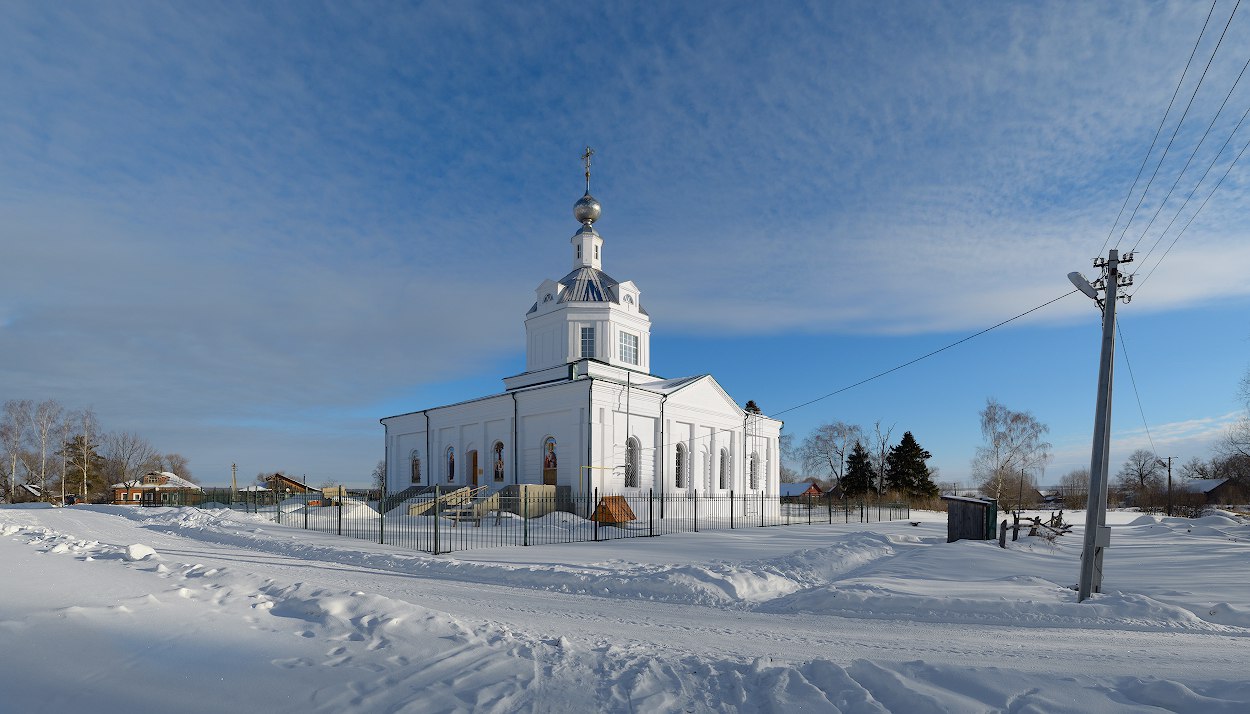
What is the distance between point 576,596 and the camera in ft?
35.7

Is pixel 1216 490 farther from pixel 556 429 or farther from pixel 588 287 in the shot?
pixel 556 429

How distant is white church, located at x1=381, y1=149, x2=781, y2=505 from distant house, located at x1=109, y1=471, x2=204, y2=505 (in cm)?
1376

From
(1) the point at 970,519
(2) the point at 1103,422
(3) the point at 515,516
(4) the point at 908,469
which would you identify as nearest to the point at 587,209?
(3) the point at 515,516

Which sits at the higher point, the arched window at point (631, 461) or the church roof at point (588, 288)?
the church roof at point (588, 288)

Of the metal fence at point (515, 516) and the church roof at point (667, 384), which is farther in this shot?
the church roof at point (667, 384)

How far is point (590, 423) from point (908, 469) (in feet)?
123

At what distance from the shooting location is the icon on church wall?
30250 millimetres

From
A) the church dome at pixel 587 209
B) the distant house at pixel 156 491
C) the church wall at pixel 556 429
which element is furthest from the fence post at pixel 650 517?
the distant house at pixel 156 491

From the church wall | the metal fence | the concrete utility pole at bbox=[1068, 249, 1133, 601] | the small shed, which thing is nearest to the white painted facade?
the church wall

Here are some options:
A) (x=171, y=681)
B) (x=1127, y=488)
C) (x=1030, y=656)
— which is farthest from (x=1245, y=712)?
(x=1127, y=488)

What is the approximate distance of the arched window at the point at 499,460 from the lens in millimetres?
32812

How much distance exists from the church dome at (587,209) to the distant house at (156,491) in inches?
1136

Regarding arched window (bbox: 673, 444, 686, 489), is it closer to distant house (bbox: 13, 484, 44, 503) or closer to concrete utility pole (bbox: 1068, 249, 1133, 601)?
concrete utility pole (bbox: 1068, 249, 1133, 601)

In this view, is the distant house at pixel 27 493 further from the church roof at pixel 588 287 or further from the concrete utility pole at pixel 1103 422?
the concrete utility pole at pixel 1103 422
